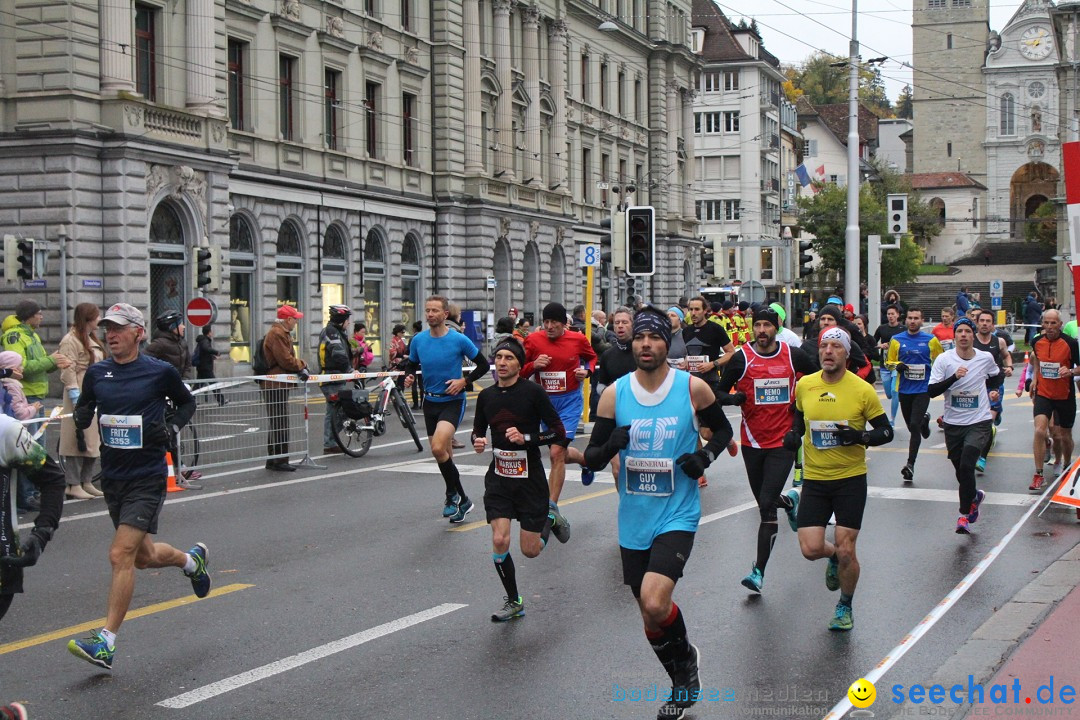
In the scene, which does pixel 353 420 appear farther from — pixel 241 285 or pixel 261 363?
pixel 241 285

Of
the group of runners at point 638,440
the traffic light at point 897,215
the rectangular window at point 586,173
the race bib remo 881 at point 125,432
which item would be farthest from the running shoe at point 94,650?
the rectangular window at point 586,173

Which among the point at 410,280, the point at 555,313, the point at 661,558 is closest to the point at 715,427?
the point at 661,558

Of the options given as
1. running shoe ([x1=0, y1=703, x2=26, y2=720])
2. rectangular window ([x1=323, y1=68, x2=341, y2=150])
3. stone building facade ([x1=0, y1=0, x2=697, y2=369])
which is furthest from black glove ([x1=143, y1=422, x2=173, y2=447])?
rectangular window ([x1=323, y1=68, x2=341, y2=150])

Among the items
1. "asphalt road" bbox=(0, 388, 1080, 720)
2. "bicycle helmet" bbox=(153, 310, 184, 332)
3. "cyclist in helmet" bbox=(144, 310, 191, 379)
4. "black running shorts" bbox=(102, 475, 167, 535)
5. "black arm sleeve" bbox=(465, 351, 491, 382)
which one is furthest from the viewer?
"cyclist in helmet" bbox=(144, 310, 191, 379)

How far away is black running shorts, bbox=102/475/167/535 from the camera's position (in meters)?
7.29

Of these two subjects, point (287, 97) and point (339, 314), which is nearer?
point (339, 314)

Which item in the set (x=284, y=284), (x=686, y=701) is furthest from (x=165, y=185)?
(x=686, y=701)

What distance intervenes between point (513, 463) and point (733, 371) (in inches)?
90.6

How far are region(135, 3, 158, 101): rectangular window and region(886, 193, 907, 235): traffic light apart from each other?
1762 cm

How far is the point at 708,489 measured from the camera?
13.8 m

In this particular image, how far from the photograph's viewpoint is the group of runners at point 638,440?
6117 millimetres

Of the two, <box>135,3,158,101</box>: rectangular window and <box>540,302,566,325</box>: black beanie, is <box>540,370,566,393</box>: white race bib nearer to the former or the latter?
<box>540,302,566,325</box>: black beanie

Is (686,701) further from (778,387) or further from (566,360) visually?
(566,360)

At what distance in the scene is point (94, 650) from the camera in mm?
6684
